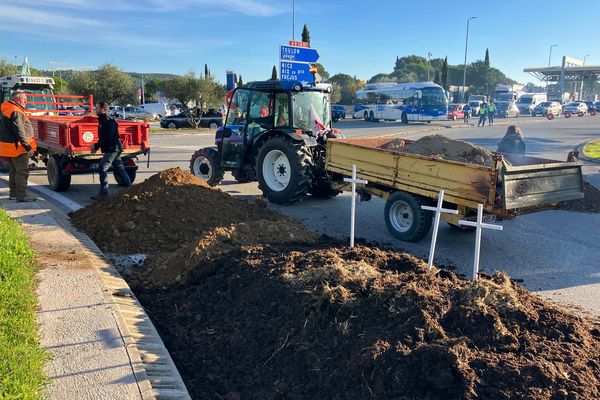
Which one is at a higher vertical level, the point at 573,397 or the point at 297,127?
the point at 297,127

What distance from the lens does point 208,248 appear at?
5.89 m

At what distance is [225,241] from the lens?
6.11m

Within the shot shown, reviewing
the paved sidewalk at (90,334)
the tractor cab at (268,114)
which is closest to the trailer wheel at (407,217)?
the tractor cab at (268,114)

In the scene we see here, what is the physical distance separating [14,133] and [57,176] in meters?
1.89

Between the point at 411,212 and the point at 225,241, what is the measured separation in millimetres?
3009

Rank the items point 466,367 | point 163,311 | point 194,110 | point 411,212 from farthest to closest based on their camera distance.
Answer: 1. point 194,110
2. point 411,212
3. point 163,311
4. point 466,367

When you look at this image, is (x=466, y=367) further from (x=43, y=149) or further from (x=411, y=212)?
(x=43, y=149)

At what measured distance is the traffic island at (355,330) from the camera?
124 inches

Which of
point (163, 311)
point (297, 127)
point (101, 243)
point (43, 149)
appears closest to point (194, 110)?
point (43, 149)

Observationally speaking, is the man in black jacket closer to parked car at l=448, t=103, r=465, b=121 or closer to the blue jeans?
the blue jeans

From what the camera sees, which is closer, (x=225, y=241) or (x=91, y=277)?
(x=91, y=277)

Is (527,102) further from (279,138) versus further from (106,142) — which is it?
(106,142)

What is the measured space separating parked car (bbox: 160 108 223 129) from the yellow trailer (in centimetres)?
3032

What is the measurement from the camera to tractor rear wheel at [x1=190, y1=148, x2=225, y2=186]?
37.2ft
